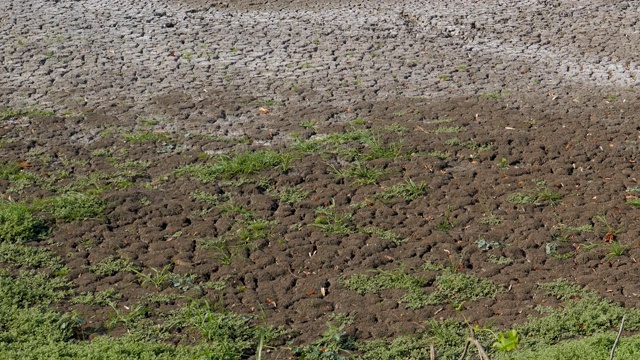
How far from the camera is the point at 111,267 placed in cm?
563

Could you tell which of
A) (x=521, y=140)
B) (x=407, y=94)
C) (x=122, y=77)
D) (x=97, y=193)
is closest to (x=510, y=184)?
(x=521, y=140)

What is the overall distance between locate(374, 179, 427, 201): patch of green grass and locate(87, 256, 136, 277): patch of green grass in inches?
71.9

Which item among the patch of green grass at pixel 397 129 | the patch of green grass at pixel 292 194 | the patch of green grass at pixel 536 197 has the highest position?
the patch of green grass at pixel 536 197

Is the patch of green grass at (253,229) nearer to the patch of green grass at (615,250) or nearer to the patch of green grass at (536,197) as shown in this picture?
the patch of green grass at (536,197)

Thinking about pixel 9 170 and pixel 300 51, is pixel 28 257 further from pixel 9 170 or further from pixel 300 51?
pixel 300 51

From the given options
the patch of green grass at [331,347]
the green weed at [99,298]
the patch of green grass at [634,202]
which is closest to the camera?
the patch of green grass at [331,347]

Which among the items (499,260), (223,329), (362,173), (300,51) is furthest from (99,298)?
(300,51)

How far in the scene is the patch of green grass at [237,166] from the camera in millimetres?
6812

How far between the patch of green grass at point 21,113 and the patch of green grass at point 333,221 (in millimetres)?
2897

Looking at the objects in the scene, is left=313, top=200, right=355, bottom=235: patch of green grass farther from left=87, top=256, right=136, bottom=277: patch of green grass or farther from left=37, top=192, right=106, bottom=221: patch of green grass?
left=37, top=192, right=106, bottom=221: patch of green grass

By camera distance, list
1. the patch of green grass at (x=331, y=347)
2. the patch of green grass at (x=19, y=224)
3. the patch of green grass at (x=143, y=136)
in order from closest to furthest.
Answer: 1. the patch of green grass at (x=331, y=347)
2. the patch of green grass at (x=19, y=224)
3. the patch of green grass at (x=143, y=136)

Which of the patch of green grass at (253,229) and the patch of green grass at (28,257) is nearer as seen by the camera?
the patch of green grass at (28,257)

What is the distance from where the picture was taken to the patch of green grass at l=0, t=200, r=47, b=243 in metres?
5.91

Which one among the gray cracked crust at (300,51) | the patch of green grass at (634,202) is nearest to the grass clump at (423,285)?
the patch of green grass at (634,202)
